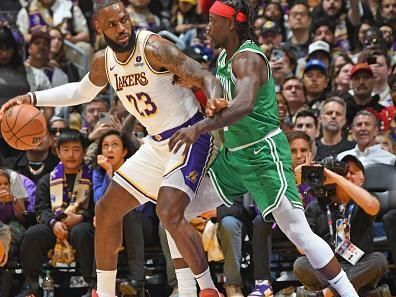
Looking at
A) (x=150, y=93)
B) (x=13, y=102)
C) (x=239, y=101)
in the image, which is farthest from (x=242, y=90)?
(x=13, y=102)

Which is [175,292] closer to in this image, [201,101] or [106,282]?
[106,282]

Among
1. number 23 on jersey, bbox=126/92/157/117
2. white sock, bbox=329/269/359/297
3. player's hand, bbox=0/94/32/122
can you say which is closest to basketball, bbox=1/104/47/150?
player's hand, bbox=0/94/32/122

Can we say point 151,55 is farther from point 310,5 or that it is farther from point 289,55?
point 310,5

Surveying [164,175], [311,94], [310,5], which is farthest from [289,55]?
[164,175]

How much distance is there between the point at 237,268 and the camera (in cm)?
706

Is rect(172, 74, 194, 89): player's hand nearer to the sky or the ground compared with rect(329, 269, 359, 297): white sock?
nearer to the sky

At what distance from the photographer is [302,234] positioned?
5371 millimetres

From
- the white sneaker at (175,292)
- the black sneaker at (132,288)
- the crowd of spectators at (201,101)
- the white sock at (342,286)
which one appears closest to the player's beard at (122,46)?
the crowd of spectators at (201,101)

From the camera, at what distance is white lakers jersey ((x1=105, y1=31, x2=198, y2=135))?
5.75 m

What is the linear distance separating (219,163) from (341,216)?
4.16 ft

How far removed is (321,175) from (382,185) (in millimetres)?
998

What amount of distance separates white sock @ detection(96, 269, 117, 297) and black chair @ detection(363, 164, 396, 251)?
229 cm

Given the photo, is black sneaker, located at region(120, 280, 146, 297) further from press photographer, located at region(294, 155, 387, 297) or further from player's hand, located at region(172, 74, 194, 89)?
player's hand, located at region(172, 74, 194, 89)

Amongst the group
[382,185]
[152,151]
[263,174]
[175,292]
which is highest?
[152,151]
